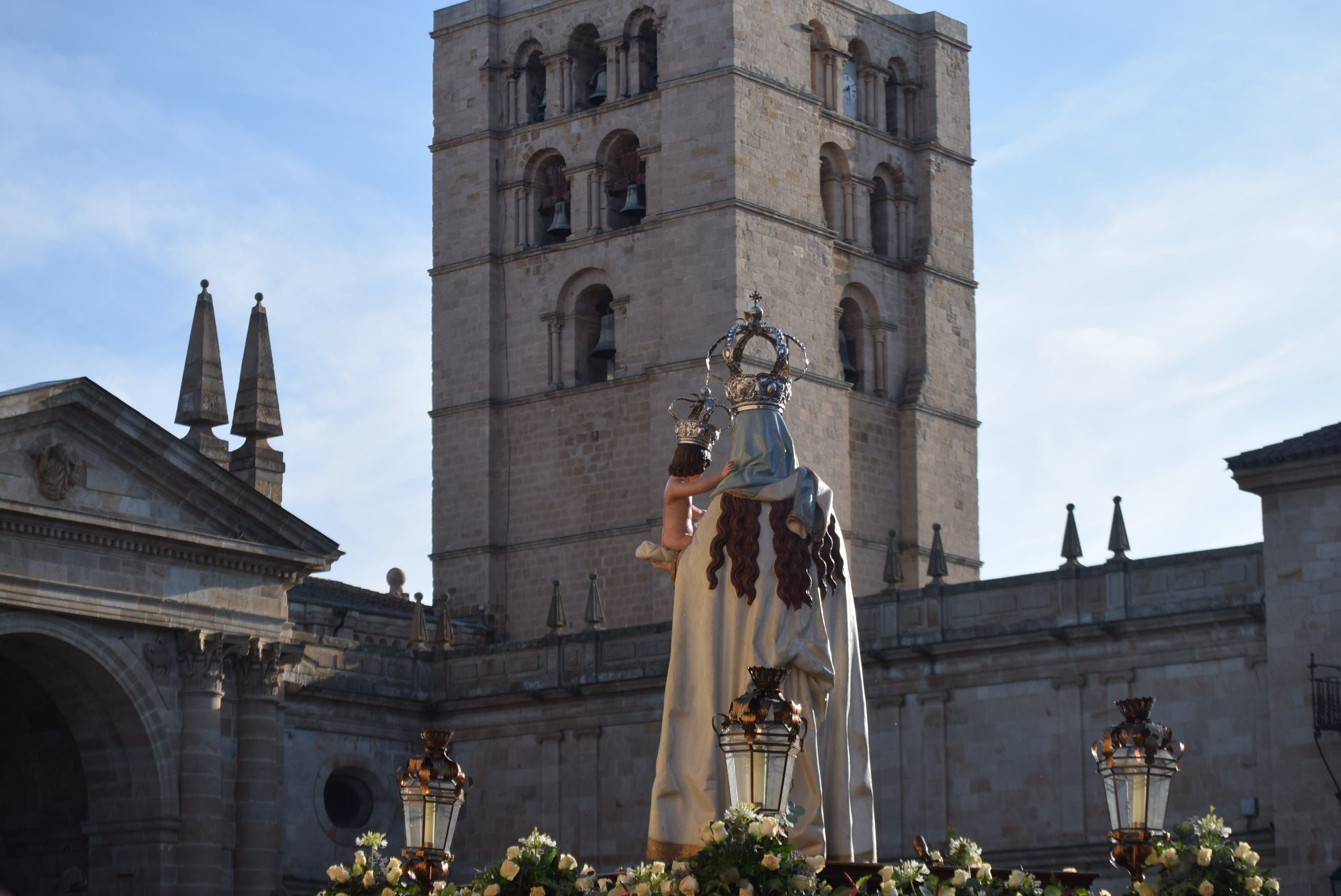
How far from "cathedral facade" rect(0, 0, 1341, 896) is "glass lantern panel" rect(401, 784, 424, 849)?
63.3 feet

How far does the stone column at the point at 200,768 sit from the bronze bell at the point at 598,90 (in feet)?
65.6

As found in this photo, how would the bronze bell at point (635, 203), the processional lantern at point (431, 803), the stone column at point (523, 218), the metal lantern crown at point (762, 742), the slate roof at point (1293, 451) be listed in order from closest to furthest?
the metal lantern crown at point (762, 742) → the processional lantern at point (431, 803) → the slate roof at point (1293, 451) → the bronze bell at point (635, 203) → the stone column at point (523, 218)

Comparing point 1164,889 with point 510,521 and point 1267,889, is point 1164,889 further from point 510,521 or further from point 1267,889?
point 510,521

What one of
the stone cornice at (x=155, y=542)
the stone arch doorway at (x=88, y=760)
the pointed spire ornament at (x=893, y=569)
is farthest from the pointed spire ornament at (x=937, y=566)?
the stone arch doorway at (x=88, y=760)

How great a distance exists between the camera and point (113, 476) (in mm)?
35719

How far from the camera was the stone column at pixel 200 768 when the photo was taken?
Result: 119 ft

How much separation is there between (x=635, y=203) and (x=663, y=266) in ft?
5.51

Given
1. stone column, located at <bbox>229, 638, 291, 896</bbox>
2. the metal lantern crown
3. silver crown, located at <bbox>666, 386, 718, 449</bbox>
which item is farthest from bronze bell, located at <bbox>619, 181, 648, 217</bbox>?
the metal lantern crown

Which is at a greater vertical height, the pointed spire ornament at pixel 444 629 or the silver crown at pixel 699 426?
the pointed spire ornament at pixel 444 629

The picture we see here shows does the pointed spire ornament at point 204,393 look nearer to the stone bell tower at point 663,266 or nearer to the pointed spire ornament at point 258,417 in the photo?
the pointed spire ornament at point 258,417

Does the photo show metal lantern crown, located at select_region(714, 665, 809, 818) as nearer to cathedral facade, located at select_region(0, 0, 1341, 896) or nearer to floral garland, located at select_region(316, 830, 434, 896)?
floral garland, located at select_region(316, 830, 434, 896)

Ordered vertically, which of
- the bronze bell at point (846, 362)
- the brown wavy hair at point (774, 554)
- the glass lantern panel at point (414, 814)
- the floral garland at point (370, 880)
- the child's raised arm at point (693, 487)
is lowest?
the floral garland at point (370, 880)

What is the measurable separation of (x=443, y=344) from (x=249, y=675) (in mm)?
17571

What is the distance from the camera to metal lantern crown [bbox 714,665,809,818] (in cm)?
1265
